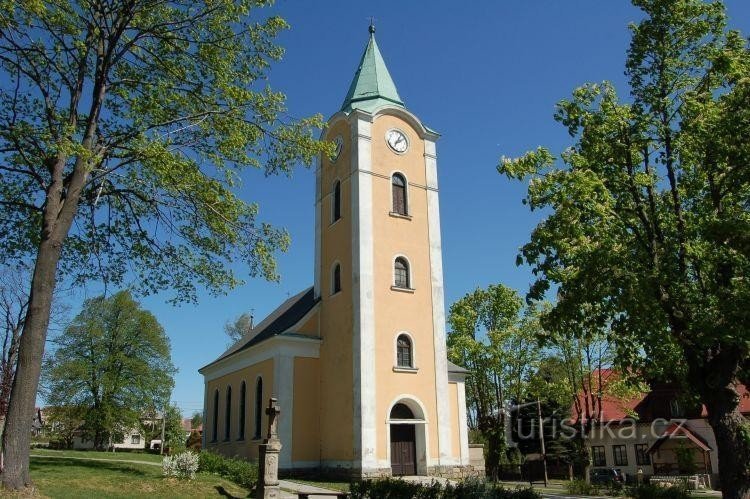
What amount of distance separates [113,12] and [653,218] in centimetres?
1464

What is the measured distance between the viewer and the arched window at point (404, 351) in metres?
24.9

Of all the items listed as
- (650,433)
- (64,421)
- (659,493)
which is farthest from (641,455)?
(64,421)

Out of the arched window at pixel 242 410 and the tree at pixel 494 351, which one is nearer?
the arched window at pixel 242 410

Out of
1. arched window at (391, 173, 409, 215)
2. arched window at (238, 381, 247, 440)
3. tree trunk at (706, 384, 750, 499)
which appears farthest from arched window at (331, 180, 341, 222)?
tree trunk at (706, 384, 750, 499)

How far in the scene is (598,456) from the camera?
141 feet

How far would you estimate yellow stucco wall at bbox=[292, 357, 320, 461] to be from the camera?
2464cm

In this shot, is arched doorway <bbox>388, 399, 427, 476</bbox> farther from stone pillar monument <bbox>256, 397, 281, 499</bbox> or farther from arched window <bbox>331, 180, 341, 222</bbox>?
arched window <bbox>331, 180, 341, 222</bbox>

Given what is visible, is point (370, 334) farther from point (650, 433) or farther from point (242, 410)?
point (650, 433)

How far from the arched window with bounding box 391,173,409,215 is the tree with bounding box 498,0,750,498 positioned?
13504 mm

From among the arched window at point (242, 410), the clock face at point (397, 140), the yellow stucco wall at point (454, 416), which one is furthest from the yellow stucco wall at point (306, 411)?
the clock face at point (397, 140)

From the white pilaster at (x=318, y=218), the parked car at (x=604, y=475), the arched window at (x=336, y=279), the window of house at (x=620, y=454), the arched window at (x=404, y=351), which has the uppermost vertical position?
the white pilaster at (x=318, y=218)

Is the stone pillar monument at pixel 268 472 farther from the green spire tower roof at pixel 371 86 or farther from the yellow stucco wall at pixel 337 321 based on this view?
the green spire tower roof at pixel 371 86

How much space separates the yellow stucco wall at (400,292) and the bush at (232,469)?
562cm

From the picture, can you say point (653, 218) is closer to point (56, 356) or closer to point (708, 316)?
point (708, 316)
